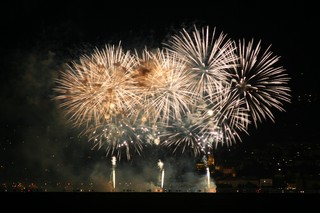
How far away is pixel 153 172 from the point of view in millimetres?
96375

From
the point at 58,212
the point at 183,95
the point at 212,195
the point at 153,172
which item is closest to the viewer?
the point at 58,212

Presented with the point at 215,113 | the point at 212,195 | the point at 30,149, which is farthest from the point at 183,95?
the point at 30,149

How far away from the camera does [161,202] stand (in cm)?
1030

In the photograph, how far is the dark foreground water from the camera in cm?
980

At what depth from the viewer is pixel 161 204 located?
33.5 feet

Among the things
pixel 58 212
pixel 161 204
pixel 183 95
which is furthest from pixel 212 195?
pixel 183 95

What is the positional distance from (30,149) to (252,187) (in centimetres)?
5591

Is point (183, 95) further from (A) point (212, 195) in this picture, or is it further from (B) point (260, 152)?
(B) point (260, 152)

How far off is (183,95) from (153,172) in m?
75.3

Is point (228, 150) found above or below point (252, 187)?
above

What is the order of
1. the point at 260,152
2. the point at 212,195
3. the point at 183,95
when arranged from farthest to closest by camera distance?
the point at 260,152 → the point at 183,95 → the point at 212,195

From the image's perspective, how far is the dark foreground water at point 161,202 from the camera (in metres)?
9.80

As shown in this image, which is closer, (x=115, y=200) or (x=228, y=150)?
(x=115, y=200)

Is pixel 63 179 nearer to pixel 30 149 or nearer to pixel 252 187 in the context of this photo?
pixel 30 149
